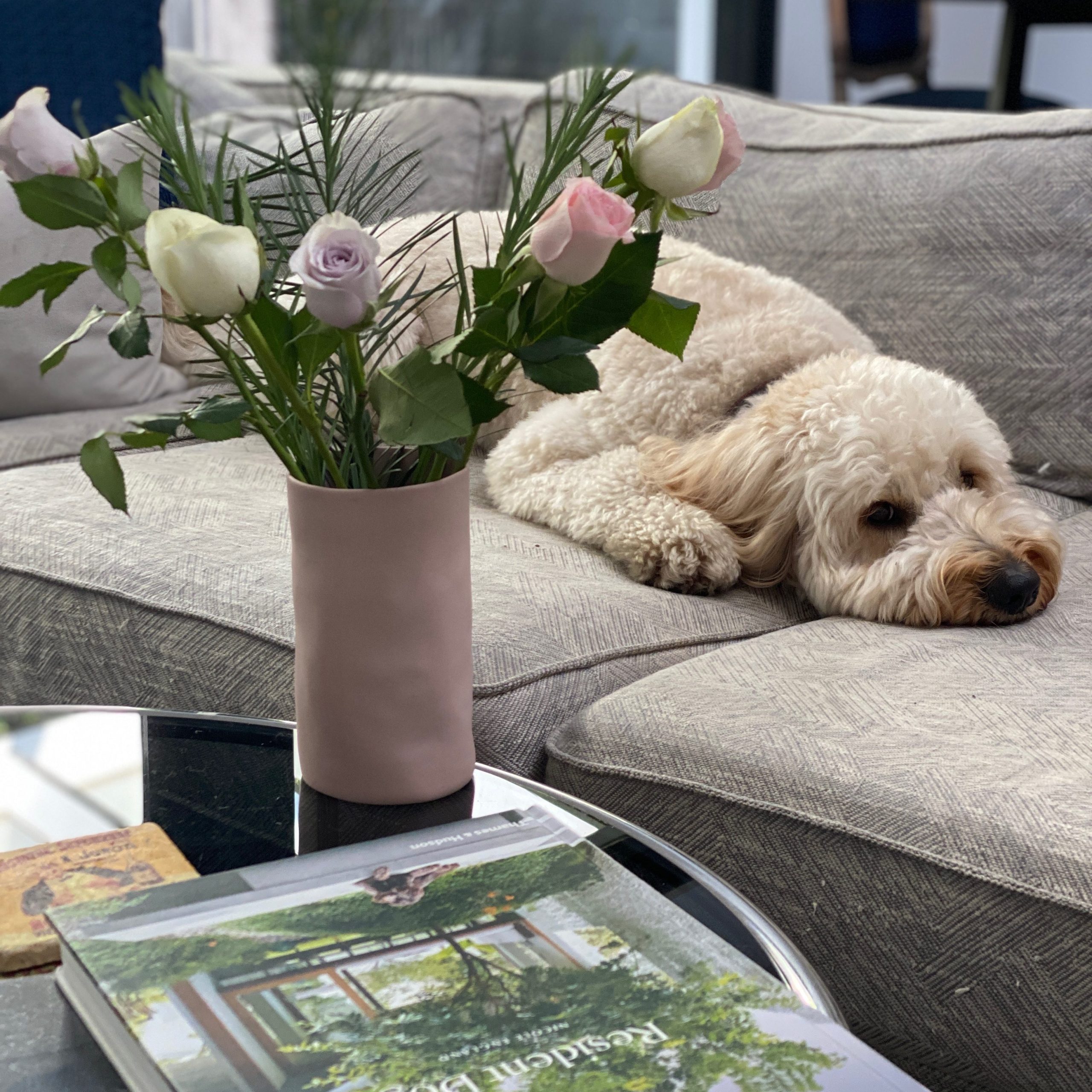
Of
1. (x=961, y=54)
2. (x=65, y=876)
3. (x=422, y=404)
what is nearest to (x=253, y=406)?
(x=422, y=404)

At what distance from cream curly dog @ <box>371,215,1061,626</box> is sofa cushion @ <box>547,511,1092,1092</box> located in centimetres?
19

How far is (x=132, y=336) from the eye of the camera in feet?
2.38

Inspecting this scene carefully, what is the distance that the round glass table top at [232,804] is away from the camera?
2.83 feet

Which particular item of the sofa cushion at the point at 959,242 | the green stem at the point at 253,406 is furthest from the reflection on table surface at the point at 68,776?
the sofa cushion at the point at 959,242

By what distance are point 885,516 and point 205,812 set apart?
0.97 metres

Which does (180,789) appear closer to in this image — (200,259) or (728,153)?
(200,259)

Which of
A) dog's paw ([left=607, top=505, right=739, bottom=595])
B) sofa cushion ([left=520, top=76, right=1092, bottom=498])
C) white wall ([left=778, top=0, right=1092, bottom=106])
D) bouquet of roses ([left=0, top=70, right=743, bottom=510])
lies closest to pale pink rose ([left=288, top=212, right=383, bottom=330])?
bouquet of roses ([left=0, top=70, right=743, bottom=510])

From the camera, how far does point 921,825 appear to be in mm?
1057

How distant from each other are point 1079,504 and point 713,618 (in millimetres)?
699

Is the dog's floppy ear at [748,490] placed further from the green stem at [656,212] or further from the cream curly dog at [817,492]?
the green stem at [656,212]

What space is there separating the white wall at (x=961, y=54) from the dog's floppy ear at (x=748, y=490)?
14.1ft

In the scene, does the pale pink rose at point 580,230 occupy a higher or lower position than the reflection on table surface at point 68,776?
higher

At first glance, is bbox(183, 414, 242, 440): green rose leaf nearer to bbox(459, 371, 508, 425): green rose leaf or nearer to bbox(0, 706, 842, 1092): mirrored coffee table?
bbox(459, 371, 508, 425): green rose leaf

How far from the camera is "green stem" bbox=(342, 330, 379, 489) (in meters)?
0.77
